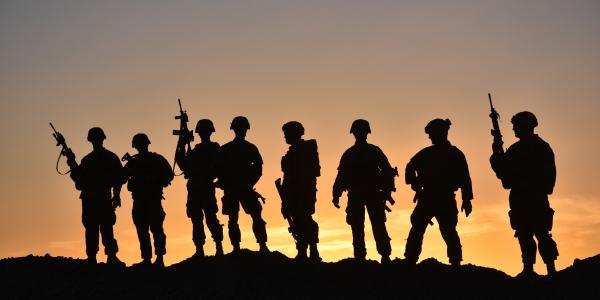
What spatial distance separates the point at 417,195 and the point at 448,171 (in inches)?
33.6

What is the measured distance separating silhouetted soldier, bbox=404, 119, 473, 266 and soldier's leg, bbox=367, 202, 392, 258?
1.54 feet

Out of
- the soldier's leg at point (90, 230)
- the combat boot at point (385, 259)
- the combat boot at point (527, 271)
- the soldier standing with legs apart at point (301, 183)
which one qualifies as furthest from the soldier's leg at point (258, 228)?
the combat boot at point (527, 271)

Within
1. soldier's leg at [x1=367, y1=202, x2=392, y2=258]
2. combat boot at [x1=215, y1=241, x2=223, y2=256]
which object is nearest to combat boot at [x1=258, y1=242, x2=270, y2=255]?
combat boot at [x1=215, y1=241, x2=223, y2=256]

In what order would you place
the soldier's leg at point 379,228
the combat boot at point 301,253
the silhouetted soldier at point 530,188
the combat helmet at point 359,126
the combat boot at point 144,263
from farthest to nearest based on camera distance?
1. the combat boot at point 144,263
2. the combat boot at point 301,253
3. the combat helmet at point 359,126
4. the soldier's leg at point 379,228
5. the silhouetted soldier at point 530,188

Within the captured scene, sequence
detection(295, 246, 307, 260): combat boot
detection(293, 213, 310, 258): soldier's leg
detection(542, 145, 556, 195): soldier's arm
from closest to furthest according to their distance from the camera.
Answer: detection(542, 145, 556, 195): soldier's arm
detection(293, 213, 310, 258): soldier's leg
detection(295, 246, 307, 260): combat boot

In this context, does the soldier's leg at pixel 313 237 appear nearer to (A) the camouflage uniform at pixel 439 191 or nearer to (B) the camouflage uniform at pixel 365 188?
(B) the camouflage uniform at pixel 365 188

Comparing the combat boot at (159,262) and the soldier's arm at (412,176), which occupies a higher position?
the soldier's arm at (412,176)

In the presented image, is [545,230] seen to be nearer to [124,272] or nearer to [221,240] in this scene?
[221,240]

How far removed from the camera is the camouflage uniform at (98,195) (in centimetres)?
1894

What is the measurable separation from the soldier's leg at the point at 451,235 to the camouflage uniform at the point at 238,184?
413cm

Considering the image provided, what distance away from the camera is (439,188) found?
1759 centimetres

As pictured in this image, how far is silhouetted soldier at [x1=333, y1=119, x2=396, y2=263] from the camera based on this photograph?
18047 millimetres

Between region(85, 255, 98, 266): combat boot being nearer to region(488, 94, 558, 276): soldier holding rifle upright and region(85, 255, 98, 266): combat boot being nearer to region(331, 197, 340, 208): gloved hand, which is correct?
region(331, 197, 340, 208): gloved hand

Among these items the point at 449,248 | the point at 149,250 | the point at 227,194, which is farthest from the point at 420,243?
the point at 149,250
